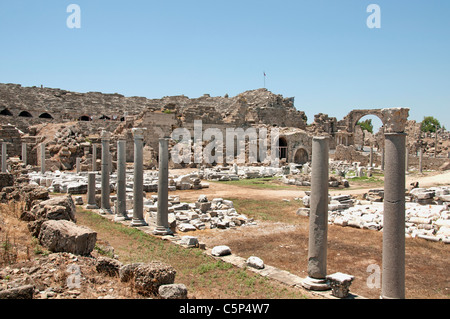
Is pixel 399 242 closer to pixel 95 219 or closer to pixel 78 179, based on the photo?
pixel 95 219

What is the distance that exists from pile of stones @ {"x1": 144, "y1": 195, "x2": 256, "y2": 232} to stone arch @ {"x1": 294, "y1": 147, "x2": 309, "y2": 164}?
23621 millimetres

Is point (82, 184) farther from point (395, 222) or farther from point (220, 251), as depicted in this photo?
point (395, 222)

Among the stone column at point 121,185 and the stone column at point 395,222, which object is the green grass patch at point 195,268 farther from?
the stone column at point 395,222

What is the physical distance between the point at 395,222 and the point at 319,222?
1455 mm

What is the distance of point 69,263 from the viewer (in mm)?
6090

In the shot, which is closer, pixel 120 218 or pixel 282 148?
pixel 120 218

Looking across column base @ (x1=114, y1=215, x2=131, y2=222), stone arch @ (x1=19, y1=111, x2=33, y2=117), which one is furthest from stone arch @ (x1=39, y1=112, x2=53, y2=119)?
column base @ (x1=114, y1=215, x2=131, y2=222)

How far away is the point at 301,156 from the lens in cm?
3862

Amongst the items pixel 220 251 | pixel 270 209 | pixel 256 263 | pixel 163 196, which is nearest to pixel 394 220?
pixel 256 263

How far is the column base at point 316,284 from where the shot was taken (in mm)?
6355

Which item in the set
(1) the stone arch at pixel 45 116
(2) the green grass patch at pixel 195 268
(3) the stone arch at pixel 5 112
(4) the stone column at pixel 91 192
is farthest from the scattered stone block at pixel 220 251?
(1) the stone arch at pixel 45 116

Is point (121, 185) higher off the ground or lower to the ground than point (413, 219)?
higher

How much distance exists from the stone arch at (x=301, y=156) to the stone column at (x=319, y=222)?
31.9m
